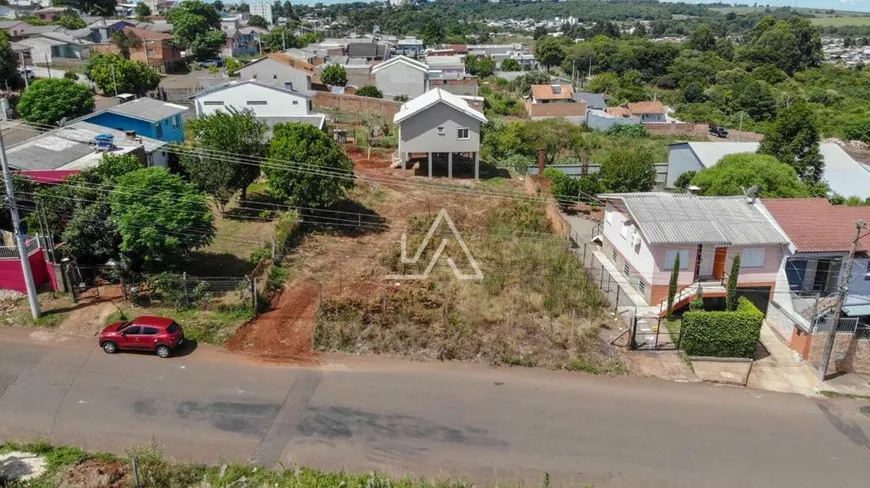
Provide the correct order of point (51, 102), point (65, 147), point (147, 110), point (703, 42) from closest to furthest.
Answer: point (65, 147) → point (147, 110) → point (51, 102) → point (703, 42)

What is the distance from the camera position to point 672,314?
80.3 feet

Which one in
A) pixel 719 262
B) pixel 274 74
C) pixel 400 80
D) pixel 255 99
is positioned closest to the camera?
pixel 719 262

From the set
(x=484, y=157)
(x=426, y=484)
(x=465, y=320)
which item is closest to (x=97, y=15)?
(x=484, y=157)

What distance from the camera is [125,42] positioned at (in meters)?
74.2

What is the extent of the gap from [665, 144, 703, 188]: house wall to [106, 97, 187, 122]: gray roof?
3073 cm

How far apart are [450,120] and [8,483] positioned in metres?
30.1

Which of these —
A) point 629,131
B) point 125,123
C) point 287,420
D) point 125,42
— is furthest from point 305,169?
point 125,42

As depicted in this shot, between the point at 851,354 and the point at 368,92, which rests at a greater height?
the point at 368,92

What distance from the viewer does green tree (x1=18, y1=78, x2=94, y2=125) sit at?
43.6 m

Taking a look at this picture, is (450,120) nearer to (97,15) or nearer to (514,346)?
(514,346)

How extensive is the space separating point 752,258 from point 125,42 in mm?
72080

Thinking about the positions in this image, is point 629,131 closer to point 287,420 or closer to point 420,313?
point 420,313

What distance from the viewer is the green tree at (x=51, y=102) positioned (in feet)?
143

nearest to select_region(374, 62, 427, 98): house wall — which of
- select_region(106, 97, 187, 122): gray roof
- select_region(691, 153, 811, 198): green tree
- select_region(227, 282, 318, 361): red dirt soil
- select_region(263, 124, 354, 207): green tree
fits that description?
select_region(106, 97, 187, 122): gray roof
